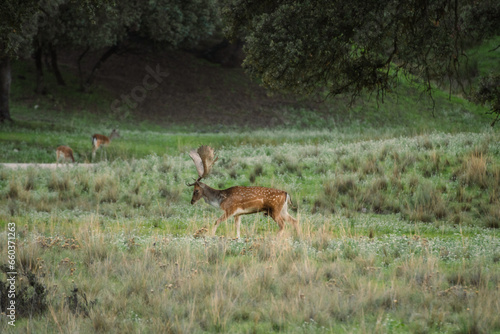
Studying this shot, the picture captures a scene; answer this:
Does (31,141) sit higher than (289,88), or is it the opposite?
(289,88)

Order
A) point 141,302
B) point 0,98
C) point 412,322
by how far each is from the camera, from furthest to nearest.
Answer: point 0,98, point 141,302, point 412,322

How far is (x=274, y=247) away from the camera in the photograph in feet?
26.2

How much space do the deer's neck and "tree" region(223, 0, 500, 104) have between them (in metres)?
4.38

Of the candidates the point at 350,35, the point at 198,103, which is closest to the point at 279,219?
the point at 350,35

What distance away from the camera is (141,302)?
19.9 ft

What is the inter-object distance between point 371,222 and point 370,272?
5111 mm

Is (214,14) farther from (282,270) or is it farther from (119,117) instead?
(282,270)

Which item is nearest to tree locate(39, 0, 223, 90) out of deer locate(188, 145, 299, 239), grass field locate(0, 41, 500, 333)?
grass field locate(0, 41, 500, 333)

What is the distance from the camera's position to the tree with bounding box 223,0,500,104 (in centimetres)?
1130

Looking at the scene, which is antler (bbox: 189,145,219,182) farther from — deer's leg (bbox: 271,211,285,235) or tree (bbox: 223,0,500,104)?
tree (bbox: 223,0,500,104)

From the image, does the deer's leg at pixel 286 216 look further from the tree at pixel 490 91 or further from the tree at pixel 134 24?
the tree at pixel 134 24

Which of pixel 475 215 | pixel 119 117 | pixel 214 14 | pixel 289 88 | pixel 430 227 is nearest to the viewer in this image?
pixel 430 227

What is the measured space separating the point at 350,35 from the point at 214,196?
5.06 m

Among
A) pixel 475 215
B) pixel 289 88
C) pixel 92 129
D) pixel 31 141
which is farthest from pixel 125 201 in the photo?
→ pixel 92 129
